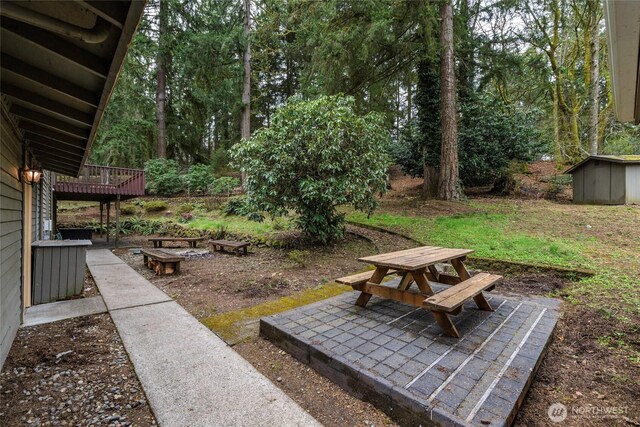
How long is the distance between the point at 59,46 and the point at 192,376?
101 inches

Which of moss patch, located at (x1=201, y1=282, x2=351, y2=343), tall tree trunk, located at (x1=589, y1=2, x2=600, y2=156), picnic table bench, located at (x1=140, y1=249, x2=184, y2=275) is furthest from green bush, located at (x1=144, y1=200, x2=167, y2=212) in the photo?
tall tree trunk, located at (x1=589, y1=2, x2=600, y2=156)

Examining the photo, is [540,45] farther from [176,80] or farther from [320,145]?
[176,80]

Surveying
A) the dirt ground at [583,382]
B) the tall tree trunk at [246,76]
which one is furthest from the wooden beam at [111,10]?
the tall tree trunk at [246,76]

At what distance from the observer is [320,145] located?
253 inches

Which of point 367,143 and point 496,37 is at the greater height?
point 496,37

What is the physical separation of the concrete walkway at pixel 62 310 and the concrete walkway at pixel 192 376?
26 centimetres

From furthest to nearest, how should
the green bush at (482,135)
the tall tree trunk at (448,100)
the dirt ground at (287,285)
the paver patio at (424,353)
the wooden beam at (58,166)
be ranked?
the green bush at (482,135) → the tall tree trunk at (448,100) → the wooden beam at (58,166) → the dirt ground at (287,285) → the paver patio at (424,353)

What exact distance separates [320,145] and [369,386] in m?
5.05

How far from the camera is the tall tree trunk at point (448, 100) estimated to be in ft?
32.9

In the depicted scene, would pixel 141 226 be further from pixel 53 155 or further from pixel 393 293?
pixel 393 293

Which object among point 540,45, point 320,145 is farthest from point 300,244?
point 540,45

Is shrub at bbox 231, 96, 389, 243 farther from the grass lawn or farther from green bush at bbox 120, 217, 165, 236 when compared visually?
green bush at bbox 120, 217, 165, 236

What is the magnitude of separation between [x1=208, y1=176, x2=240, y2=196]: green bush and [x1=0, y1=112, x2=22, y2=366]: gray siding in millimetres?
11595

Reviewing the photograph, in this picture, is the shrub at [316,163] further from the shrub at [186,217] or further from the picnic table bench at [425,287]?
the shrub at [186,217]
